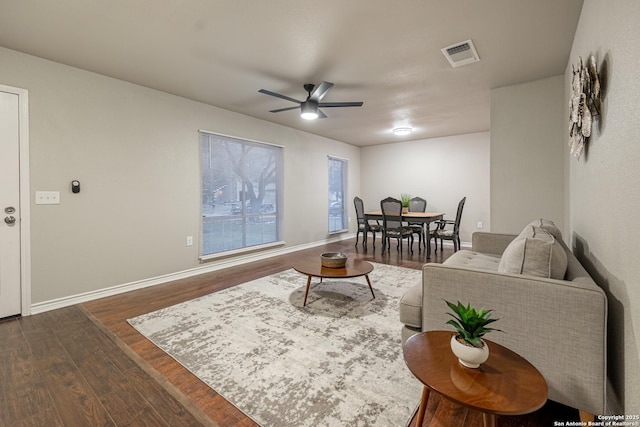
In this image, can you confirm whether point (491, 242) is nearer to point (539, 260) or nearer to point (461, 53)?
point (539, 260)

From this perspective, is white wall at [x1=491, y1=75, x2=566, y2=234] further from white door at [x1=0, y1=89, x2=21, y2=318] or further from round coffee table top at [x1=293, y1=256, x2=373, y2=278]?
white door at [x1=0, y1=89, x2=21, y2=318]

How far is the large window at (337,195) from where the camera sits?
695cm

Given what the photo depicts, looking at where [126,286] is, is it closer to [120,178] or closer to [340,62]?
[120,178]

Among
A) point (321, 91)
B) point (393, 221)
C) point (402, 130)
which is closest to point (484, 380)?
point (321, 91)

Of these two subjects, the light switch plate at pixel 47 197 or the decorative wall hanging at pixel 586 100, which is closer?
the decorative wall hanging at pixel 586 100

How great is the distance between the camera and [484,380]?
1020mm

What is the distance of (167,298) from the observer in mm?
3100

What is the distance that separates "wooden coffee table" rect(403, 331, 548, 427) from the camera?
2.98 ft

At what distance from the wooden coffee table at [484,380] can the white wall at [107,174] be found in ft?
11.4

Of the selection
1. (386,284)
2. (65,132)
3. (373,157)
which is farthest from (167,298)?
(373,157)

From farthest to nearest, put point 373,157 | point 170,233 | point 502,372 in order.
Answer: point 373,157 → point 170,233 → point 502,372

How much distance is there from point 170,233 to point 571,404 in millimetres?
4067

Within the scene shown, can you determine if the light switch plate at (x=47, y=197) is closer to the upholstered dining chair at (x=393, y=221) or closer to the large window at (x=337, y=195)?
the upholstered dining chair at (x=393, y=221)

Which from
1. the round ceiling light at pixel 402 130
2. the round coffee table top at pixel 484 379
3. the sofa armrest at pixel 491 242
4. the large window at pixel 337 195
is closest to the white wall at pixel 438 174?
the large window at pixel 337 195
